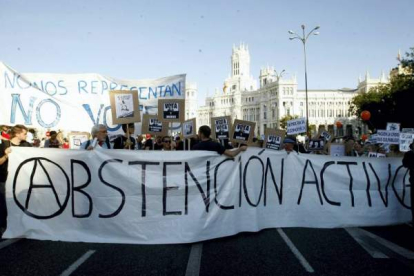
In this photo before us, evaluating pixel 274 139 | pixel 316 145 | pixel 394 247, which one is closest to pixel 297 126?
pixel 316 145

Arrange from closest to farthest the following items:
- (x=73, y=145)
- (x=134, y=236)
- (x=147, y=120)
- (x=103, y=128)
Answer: (x=134, y=236) → (x=103, y=128) → (x=147, y=120) → (x=73, y=145)

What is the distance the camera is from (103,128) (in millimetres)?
6855

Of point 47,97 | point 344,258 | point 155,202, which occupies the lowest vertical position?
point 344,258

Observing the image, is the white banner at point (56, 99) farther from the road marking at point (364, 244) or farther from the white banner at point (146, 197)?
the road marking at point (364, 244)

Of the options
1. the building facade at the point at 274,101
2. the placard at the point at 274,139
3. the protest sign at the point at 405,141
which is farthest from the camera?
the building facade at the point at 274,101

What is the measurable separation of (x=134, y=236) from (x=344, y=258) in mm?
2753

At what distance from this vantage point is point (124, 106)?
815 centimetres

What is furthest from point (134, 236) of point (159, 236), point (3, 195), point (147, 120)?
point (147, 120)

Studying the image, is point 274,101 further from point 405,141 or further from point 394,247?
point 394,247

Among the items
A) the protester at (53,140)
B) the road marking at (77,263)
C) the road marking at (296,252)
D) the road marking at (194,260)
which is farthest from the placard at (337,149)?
the protester at (53,140)

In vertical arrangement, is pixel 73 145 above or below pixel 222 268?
above

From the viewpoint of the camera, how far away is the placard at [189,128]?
10367mm

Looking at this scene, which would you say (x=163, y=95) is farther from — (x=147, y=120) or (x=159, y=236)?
(x=159, y=236)

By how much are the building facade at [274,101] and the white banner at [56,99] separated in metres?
109
